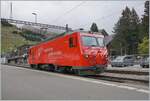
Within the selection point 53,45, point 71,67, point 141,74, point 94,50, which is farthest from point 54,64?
point 141,74

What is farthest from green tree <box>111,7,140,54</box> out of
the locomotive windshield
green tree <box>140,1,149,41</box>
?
the locomotive windshield

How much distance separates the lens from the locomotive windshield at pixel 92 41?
69.6 ft

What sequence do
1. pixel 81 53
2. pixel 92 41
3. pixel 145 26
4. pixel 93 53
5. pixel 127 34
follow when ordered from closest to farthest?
pixel 81 53 < pixel 93 53 < pixel 92 41 < pixel 145 26 < pixel 127 34

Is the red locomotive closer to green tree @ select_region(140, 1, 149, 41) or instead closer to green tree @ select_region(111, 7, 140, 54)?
green tree @ select_region(140, 1, 149, 41)

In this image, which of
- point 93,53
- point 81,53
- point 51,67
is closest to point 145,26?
point 51,67

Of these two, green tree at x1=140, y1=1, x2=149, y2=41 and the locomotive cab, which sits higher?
green tree at x1=140, y1=1, x2=149, y2=41

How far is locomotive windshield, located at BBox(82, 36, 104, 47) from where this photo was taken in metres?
21.2

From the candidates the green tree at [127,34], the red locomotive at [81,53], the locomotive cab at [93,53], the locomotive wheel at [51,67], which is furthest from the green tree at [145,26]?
the locomotive cab at [93,53]

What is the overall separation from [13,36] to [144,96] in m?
101

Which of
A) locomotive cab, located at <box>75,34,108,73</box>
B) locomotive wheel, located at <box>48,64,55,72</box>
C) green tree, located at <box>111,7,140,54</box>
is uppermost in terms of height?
green tree, located at <box>111,7,140,54</box>

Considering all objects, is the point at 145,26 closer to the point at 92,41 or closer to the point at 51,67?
the point at 51,67

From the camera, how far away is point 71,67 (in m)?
21.9

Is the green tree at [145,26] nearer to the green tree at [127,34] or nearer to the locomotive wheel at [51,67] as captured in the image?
the green tree at [127,34]

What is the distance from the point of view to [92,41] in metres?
21.7
